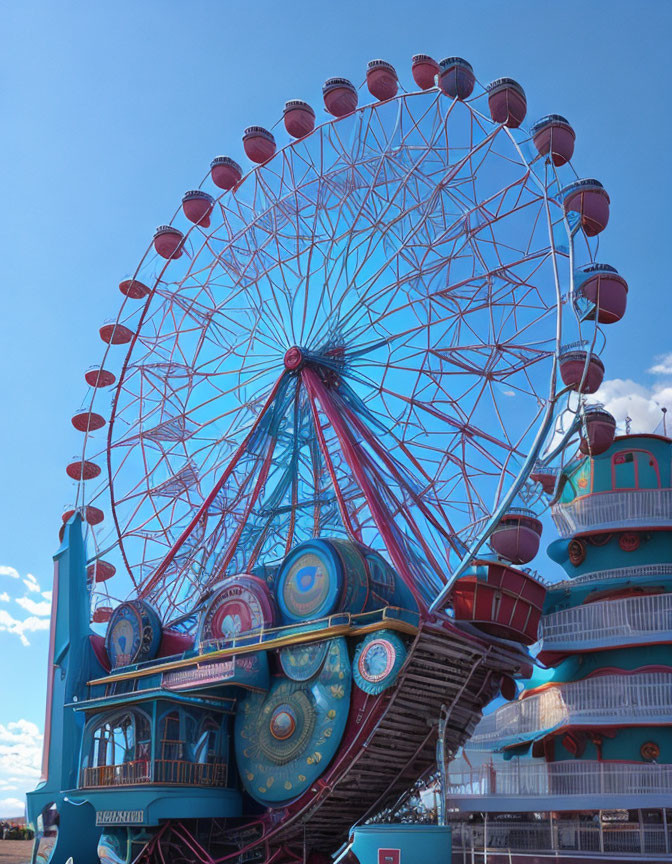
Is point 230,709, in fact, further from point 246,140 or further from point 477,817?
point 246,140

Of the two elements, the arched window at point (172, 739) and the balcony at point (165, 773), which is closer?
the balcony at point (165, 773)

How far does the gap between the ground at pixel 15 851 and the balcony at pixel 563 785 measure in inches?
892

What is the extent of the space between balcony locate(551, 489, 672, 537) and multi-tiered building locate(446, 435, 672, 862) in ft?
0.10

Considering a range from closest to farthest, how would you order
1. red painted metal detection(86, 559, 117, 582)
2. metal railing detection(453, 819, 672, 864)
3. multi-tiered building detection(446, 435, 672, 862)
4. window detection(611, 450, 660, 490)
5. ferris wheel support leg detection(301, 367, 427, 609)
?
1. metal railing detection(453, 819, 672, 864)
2. multi-tiered building detection(446, 435, 672, 862)
3. ferris wheel support leg detection(301, 367, 427, 609)
4. window detection(611, 450, 660, 490)
5. red painted metal detection(86, 559, 117, 582)

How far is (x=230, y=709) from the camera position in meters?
27.3

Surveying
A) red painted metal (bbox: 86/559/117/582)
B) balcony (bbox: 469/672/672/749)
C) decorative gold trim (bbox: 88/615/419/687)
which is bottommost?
balcony (bbox: 469/672/672/749)

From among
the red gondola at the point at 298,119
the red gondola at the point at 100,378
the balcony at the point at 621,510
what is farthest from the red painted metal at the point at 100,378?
the balcony at the point at 621,510

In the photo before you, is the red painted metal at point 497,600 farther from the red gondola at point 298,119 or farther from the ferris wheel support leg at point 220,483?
the red gondola at point 298,119

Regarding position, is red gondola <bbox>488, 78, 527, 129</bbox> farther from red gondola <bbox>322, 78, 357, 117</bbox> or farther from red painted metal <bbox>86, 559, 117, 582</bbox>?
red painted metal <bbox>86, 559, 117, 582</bbox>

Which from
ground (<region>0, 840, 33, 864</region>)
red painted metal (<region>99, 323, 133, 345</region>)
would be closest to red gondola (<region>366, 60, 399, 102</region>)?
red painted metal (<region>99, 323, 133, 345</region>)

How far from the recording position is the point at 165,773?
25922mm

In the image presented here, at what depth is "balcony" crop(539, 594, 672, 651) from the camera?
2648cm

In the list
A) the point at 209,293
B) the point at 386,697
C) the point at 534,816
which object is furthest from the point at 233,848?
the point at 209,293

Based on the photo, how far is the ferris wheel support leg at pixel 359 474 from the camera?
2647 centimetres
